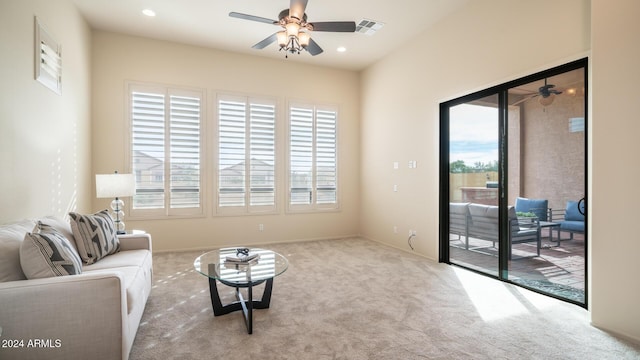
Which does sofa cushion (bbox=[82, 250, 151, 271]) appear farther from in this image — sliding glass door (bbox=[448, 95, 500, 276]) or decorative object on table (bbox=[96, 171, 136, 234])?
sliding glass door (bbox=[448, 95, 500, 276])

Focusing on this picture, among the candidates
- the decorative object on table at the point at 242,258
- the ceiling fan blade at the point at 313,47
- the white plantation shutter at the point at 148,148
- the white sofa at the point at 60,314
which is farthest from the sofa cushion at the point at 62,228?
the ceiling fan blade at the point at 313,47

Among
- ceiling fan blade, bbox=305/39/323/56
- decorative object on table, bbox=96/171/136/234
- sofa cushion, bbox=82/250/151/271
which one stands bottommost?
sofa cushion, bbox=82/250/151/271

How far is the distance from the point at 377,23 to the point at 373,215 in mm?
3428

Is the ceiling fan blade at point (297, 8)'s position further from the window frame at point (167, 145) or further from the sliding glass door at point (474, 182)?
the window frame at point (167, 145)

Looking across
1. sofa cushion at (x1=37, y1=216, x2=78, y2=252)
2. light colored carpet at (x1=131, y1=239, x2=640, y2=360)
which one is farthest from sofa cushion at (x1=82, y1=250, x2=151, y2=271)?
light colored carpet at (x1=131, y1=239, x2=640, y2=360)

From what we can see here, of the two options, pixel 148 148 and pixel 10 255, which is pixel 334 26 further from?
pixel 148 148

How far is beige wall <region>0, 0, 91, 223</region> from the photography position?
98.5 inches

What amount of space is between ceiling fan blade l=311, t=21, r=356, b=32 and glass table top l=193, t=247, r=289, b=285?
2590 mm

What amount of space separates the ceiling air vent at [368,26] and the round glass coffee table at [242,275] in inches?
140

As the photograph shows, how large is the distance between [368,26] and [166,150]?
12.4ft

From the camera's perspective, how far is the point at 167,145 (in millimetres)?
5051

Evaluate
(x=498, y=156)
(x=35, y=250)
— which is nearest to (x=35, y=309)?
(x=35, y=250)

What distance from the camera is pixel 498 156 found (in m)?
3.75

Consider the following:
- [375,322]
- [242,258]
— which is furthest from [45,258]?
[375,322]
